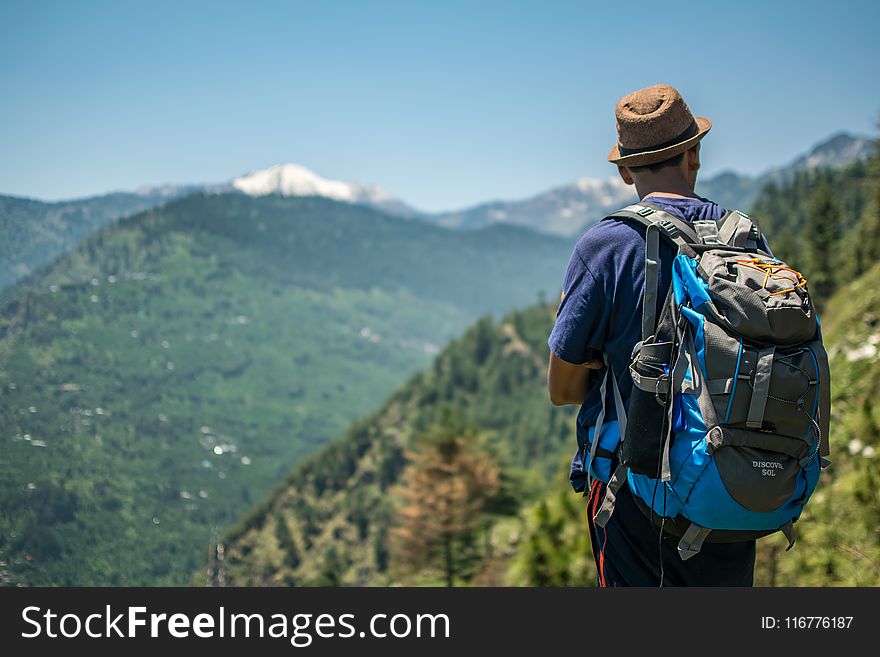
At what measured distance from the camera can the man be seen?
270cm

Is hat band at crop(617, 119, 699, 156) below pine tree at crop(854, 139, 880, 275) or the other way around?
A: below

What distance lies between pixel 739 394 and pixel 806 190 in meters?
128

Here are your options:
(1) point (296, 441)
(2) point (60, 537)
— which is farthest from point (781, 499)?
(1) point (296, 441)

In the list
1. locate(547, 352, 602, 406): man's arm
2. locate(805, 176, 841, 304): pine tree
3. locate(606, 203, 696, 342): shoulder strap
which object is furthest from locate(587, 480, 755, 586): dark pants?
locate(805, 176, 841, 304): pine tree

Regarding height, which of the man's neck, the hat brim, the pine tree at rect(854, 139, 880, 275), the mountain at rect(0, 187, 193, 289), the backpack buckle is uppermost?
the pine tree at rect(854, 139, 880, 275)

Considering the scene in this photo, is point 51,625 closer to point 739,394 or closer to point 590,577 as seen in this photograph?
point 739,394

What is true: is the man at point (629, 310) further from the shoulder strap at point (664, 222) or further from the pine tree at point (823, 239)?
the pine tree at point (823, 239)

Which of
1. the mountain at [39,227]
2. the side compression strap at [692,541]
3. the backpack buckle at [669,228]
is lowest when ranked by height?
the side compression strap at [692,541]

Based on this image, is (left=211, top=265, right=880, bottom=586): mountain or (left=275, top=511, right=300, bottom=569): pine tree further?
(left=275, top=511, right=300, bottom=569): pine tree

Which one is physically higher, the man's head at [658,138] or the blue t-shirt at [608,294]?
the man's head at [658,138]

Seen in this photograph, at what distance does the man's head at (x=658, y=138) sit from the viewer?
2875mm

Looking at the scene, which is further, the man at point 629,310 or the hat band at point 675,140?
the hat band at point 675,140

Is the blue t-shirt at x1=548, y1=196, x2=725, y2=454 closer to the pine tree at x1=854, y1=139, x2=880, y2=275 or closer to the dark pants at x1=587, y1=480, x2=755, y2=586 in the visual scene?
the dark pants at x1=587, y1=480, x2=755, y2=586

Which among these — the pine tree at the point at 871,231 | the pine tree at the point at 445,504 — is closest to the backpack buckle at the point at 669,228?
the pine tree at the point at 445,504
